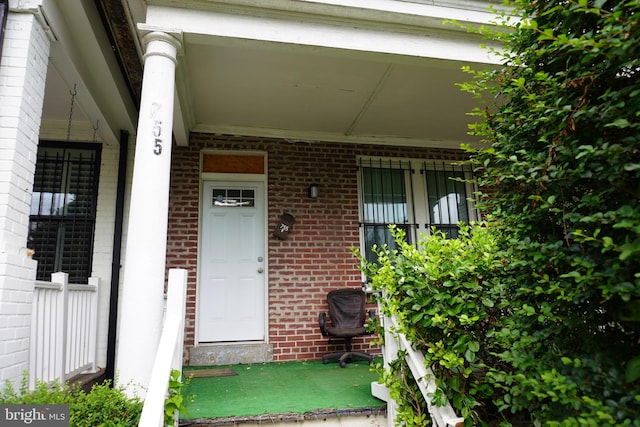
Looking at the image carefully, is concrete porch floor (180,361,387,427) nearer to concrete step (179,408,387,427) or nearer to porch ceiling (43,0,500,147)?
concrete step (179,408,387,427)

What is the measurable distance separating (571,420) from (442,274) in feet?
3.50

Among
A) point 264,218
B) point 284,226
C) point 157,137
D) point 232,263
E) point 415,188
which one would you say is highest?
point 415,188

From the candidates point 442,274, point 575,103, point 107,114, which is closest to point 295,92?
point 107,114

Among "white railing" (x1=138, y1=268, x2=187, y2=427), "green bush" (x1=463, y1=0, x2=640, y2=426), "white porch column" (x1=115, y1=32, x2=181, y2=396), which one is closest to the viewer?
"green bush" (x1=463, y1=0, x2=640, y2=426)

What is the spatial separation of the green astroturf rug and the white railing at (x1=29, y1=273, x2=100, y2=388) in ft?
2.95

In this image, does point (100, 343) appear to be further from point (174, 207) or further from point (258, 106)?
point (258, 106)

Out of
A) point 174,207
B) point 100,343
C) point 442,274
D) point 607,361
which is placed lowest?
point 100,343

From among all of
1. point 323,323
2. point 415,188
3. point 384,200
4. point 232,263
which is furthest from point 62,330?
point 415,188

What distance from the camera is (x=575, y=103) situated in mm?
1468

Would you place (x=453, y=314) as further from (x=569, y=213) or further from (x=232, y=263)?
(x=232, y=263)

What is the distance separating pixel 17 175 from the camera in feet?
7.42

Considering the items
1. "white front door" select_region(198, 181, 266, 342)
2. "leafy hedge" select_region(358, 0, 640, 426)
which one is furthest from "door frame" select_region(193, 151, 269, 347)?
"leafy hedge" select_region(358, 0, 640, 426)

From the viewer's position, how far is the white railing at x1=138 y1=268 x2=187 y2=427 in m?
1.69

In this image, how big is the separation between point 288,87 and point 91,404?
124 inches
